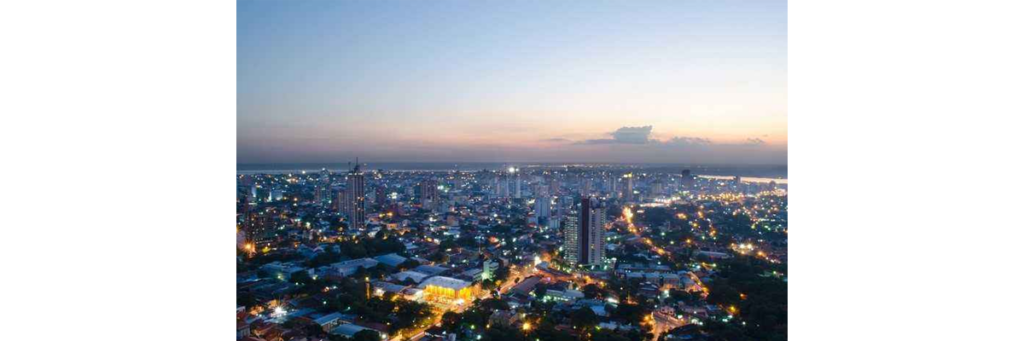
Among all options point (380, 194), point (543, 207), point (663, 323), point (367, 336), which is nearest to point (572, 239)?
point (543, 207)

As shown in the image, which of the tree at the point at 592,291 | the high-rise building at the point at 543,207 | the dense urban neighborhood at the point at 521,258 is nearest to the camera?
the dense urban neighborhood at the point at 521,258

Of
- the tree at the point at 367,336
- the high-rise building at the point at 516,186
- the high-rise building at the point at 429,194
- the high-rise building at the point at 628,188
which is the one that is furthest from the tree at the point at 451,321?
the high-rise building at the point at 516,186

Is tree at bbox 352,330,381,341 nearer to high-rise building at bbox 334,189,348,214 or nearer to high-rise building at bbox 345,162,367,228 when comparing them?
high-rise building at bbox 345,162,367,228

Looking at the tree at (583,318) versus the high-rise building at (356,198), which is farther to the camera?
the high-rise building at (356,198)

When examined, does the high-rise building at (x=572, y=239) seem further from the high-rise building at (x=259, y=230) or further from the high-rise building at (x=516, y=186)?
the high-rise building at (x=259, y=230)

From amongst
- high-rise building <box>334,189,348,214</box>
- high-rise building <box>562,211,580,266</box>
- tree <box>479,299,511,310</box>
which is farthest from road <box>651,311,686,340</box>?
high-rise building <box>334,189,348,214</box>
